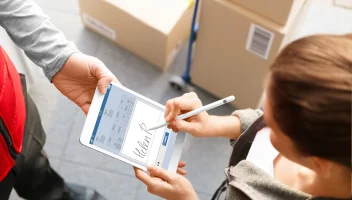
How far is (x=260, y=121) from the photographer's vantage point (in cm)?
65

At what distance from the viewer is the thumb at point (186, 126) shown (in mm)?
716

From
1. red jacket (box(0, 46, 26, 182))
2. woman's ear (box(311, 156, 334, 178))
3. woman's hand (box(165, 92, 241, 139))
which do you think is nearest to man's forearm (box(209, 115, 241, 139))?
woman's hand (box(165, 92, 241, 139))

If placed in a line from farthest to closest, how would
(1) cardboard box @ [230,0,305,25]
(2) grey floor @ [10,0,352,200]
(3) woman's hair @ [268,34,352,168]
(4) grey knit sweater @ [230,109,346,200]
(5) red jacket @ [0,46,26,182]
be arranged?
1. (2) grey floor @ [10,0,352,200]
2. (1) cardboard box @ [230,0,305,25]
3. (5) red jacket @ [0,46,26,182]
4. (4) grey knit sweater @ [230,109,346,200]
5. (3) woman's hair @ [268,34,352,168]

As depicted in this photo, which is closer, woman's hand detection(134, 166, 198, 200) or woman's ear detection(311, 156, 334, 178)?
woman's ear detection(311, 156, 334, 178)

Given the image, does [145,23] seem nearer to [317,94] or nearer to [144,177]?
[144,177]

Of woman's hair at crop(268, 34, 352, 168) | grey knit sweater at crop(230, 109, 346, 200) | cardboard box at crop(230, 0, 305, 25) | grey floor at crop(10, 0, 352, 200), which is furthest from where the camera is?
grey floor at crop(10, 0, 352, 200)

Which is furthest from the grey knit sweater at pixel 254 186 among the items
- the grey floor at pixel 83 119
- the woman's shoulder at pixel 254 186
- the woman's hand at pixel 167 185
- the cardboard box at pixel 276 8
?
the grey floor at pixel 83 119

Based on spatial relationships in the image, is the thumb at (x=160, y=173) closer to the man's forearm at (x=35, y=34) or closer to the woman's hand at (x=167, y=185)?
the woman's hand at (x=167, y=185)

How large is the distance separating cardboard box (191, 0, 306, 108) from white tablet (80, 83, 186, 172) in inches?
14.3

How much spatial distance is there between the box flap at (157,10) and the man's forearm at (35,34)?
486 millimetres

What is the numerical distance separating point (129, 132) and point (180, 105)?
12 centimetres

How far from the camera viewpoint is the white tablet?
0.73 m

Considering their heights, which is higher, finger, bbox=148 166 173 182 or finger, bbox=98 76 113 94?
finger, bbox=98 76 113 94

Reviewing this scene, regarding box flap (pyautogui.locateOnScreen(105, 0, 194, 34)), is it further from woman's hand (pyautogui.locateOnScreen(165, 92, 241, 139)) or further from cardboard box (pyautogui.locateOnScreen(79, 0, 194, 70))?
woman's hand (pyautogui.locateOnScreen(165, 92, 241, 139))
